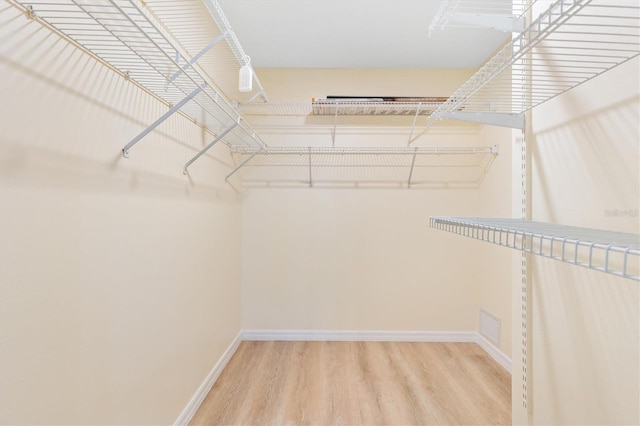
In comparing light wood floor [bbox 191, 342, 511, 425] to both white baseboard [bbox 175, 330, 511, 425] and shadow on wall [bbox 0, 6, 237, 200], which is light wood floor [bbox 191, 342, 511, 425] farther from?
shadow on wall [bbox 0, 6, 237, 200]

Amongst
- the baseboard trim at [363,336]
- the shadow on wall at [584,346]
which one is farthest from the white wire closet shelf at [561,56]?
the baseboard trim at [363,336]

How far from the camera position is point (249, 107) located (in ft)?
8.77

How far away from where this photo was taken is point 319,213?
2723 millimetres

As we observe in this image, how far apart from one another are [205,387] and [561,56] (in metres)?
2.37

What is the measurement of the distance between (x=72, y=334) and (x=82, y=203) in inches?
15.3

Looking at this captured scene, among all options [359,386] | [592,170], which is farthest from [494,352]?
[592,170]

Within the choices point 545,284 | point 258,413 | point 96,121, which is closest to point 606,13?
point 545,284

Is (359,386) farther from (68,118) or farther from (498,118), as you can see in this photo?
(68,118)

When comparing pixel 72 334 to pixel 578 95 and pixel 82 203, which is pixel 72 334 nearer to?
pixel 82 203

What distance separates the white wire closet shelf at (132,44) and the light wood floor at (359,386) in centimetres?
159

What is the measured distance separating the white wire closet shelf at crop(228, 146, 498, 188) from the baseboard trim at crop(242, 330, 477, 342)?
4.24 ft

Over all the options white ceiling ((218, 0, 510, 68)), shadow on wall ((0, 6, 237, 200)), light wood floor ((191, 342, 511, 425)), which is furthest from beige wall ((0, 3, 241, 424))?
white ceiling ((218, 0, 510, 68))

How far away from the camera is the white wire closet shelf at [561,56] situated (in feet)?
2.46

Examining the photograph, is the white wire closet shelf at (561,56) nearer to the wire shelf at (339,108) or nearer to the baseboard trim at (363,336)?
the wire shelf at (339,108)
